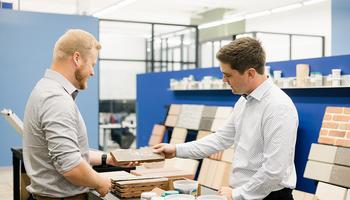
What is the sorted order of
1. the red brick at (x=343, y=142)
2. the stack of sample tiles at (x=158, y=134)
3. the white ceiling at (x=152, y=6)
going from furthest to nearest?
the white ceiling at (x=152, y=6)
the stack of sample tiles at (x=158, y=134)
the red brick at (x=343, y=142)

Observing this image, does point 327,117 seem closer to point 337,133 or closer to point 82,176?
point 337,133

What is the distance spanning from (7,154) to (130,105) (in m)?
4.10

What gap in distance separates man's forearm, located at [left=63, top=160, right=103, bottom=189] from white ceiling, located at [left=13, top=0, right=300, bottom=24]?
9.31 metres

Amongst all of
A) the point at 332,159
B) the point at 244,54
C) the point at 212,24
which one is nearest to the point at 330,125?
the point at 332,159

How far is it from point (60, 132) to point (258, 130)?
0.87 meters

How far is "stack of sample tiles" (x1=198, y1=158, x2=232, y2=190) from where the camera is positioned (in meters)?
4.89

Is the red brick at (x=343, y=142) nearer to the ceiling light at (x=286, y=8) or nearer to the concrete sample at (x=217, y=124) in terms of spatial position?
the concrete sample at (x=217, y=124)

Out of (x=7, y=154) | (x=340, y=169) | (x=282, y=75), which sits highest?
(x=282, y=75)

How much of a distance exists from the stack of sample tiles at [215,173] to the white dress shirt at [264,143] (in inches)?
108

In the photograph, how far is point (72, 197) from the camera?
1954 mm

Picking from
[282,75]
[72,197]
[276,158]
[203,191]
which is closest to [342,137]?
[282,75]

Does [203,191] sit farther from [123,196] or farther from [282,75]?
[282,75]

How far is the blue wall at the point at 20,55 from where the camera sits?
7488mm

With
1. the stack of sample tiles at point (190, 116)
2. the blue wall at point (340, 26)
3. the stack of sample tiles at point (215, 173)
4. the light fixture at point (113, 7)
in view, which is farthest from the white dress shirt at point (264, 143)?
the light fixture at point (113, 7)
